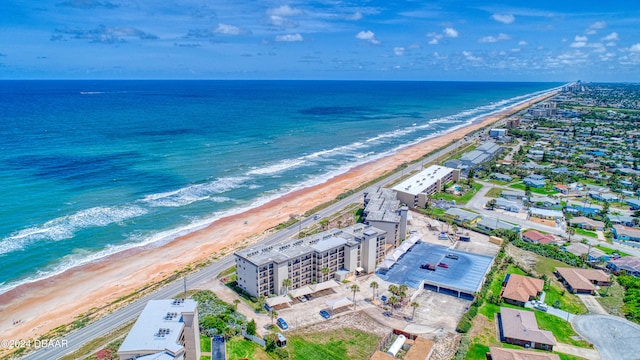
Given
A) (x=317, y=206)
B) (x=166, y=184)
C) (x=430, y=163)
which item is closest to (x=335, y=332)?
(x=317, y=206)

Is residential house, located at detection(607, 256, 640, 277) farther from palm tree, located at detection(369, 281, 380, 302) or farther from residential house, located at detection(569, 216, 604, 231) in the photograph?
palm tree, located at detection(369, 281, 380, 302)

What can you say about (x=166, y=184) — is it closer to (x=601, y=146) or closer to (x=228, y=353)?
(x=228, y=353)

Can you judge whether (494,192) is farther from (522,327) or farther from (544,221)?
(522,327)

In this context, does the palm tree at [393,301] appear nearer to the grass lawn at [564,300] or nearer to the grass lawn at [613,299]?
the grass lawn at [564,300]

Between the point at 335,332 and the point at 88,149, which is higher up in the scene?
the point at 88,149

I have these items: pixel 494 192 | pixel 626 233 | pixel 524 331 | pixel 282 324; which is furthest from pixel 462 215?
pixel 282 324
